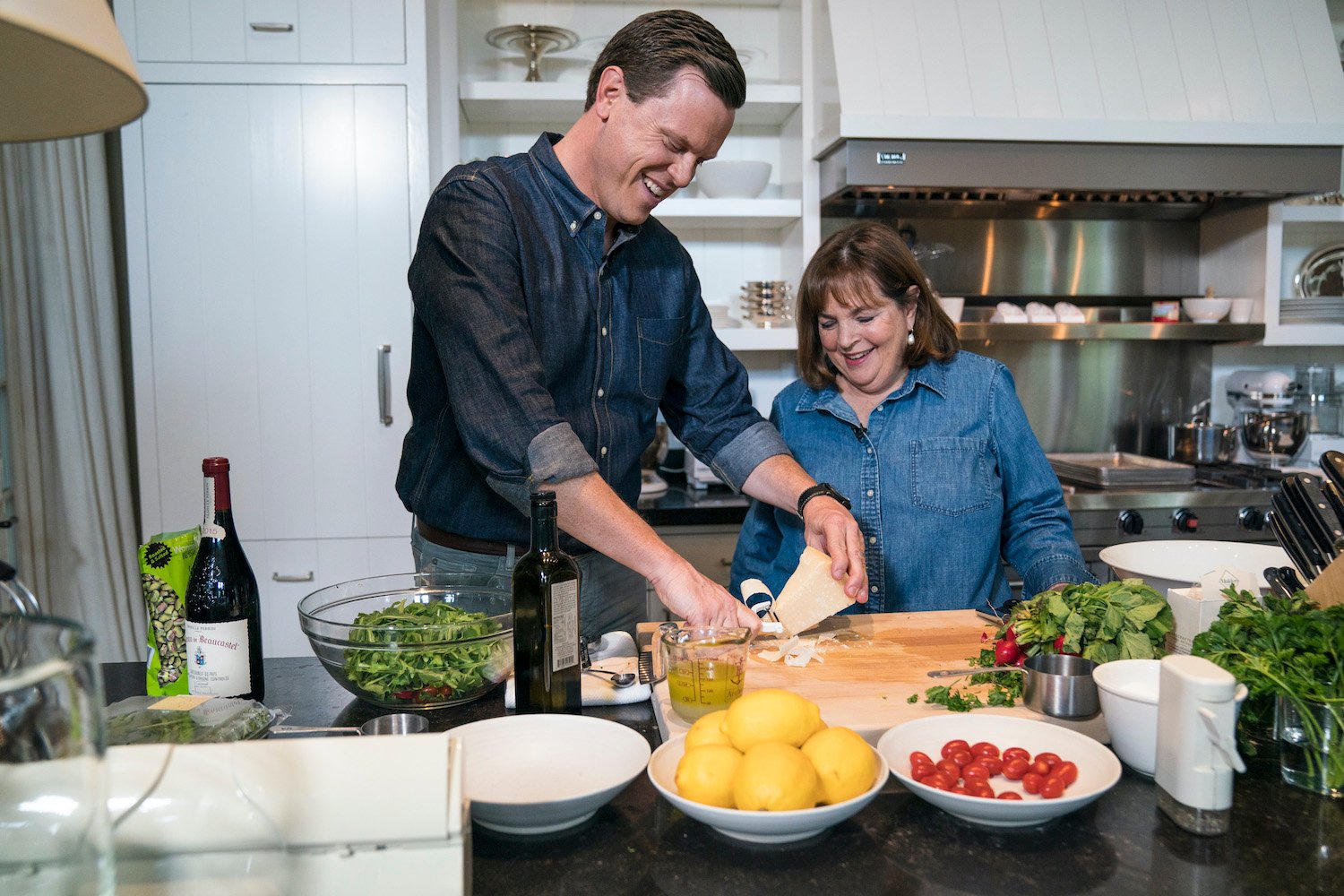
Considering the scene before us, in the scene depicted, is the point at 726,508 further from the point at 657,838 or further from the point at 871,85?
the point at 657,838

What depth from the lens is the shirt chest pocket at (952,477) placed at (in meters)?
2.03

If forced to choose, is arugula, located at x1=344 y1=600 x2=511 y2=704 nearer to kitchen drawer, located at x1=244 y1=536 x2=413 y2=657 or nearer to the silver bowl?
kitchen drawer, located at x1=244 y1=536 x2=413 y2=657

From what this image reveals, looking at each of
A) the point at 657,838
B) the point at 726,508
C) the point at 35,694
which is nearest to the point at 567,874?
the point at 657,838

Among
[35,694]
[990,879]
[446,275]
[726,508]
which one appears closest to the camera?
[35,694]

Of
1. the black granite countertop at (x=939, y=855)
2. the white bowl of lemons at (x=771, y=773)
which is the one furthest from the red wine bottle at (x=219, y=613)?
the white bowl of lemons at (x=771, y=773)

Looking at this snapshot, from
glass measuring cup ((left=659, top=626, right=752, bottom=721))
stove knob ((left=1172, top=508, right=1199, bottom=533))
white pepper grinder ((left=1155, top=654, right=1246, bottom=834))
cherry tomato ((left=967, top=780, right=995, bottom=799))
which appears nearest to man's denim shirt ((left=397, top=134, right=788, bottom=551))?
glass measuring cup ((left=659, top=626, right=752, bottom=721))

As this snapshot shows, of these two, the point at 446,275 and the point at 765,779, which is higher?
the point at 446,275

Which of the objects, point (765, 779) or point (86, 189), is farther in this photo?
point (86, 189)

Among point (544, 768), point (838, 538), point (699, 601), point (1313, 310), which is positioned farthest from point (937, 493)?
point (1313, 310)

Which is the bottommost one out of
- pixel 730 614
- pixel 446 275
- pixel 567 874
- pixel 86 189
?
pixel 567 874

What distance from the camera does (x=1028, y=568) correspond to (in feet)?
6.31

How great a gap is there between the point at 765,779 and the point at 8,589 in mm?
755

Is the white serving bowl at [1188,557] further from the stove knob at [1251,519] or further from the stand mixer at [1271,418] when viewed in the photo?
the stand mixer at [1271,418]

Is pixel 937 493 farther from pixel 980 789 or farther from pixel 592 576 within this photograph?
pixel 980 789
